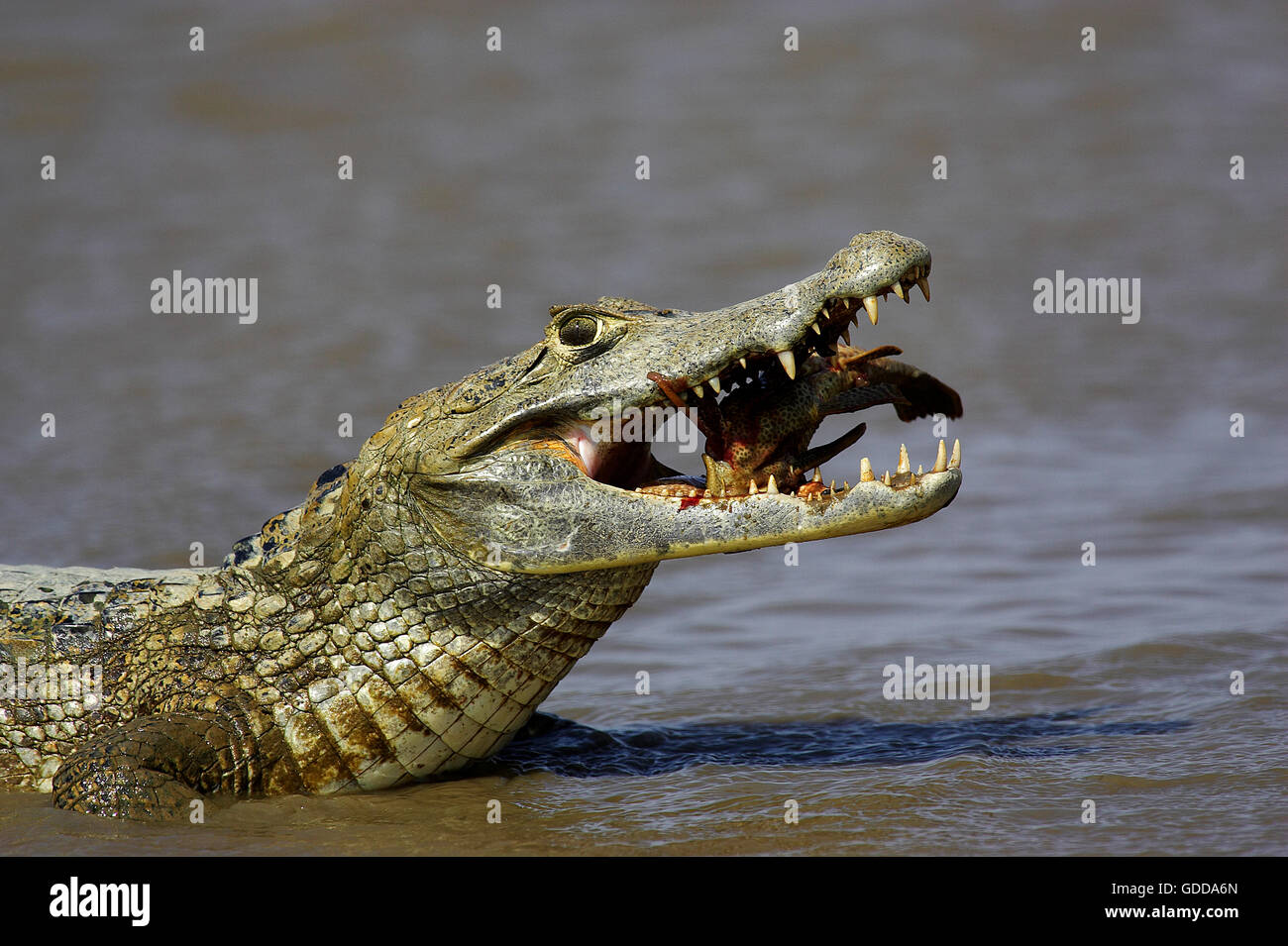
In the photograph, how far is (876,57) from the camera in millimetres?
13906

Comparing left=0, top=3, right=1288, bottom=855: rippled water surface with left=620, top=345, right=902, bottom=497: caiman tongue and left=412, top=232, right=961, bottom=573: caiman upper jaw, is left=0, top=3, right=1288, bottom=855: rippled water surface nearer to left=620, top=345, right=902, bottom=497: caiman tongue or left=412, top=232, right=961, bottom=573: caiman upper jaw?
left=412, top=232, right=961, bottom=573: caiman upper jaw

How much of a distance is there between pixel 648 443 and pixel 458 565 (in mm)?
677

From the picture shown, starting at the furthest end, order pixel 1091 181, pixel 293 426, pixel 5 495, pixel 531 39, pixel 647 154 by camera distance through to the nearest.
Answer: pixel 531 39
pixel 647 154
pixel 1091 181
pixel 293 426
pixel 5 495

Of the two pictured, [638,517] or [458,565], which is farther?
[458,565]

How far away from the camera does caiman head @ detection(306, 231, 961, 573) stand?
3656mm

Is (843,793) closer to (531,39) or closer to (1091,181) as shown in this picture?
(1091,181)

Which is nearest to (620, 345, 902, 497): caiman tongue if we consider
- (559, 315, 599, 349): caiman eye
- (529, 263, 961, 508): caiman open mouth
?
(529, 263, 961, 508): caiman open mouth

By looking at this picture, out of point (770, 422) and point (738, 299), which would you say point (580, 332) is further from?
point (738, 299)

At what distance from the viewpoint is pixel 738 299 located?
35.1 ft

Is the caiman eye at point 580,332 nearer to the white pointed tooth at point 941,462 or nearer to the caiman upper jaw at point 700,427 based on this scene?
the caiman upper jaw at point 700,427

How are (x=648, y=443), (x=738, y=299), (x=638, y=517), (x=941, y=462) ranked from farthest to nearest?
(x=738, y=299)
(x=648, y=443)
(x=638, y=517)
(x=941, y=462)

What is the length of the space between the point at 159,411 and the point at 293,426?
1.11 metres

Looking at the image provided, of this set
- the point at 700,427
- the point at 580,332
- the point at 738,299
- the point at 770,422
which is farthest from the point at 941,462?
the point at 738,299
